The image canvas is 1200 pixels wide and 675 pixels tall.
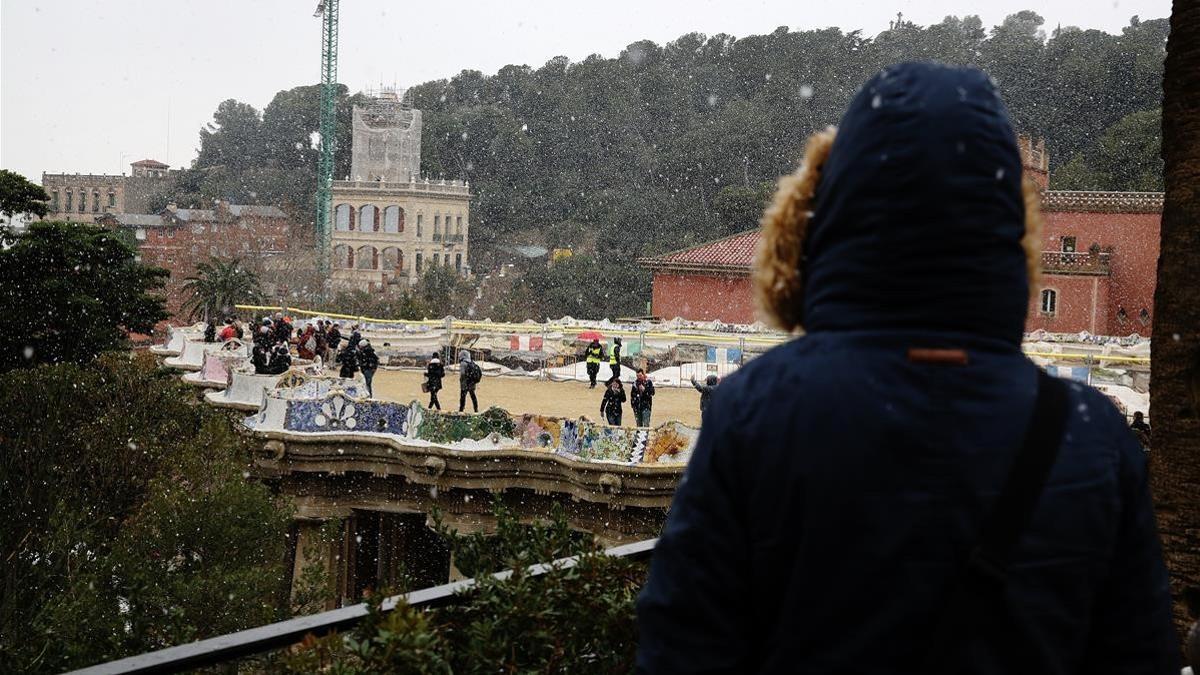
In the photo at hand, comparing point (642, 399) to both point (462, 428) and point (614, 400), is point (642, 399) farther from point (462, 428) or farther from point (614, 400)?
point (462, 428)

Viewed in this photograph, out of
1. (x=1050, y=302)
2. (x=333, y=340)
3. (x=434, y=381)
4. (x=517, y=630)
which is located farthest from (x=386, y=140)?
(x=517, y=630)

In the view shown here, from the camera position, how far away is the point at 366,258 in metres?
79.6

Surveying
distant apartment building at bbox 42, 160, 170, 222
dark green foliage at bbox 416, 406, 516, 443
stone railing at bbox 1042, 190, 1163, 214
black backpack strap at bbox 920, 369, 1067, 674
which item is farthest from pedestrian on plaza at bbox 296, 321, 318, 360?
distant apartment building at bbox 42, 160, 170, 222

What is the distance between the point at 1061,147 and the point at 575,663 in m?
52.8

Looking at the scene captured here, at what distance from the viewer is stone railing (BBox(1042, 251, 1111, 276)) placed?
125 ft

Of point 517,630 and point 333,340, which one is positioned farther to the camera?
point 333,340

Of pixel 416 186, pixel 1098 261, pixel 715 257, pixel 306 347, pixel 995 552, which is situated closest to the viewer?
pixel 995 552

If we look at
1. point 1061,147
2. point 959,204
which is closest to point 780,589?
point 959,204

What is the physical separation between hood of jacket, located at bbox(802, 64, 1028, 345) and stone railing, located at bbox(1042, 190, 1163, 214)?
127ft

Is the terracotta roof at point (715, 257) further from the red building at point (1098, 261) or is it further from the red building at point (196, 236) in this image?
the red building at point (196, 236)

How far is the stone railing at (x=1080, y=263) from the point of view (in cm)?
3819

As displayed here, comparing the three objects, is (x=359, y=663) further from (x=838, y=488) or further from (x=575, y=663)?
(x=838, y=488)

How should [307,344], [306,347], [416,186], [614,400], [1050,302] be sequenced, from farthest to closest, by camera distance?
[416,186] < [1050,302] < [307,344] < [306,347] < [614,400]

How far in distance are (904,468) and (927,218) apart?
0.33m
